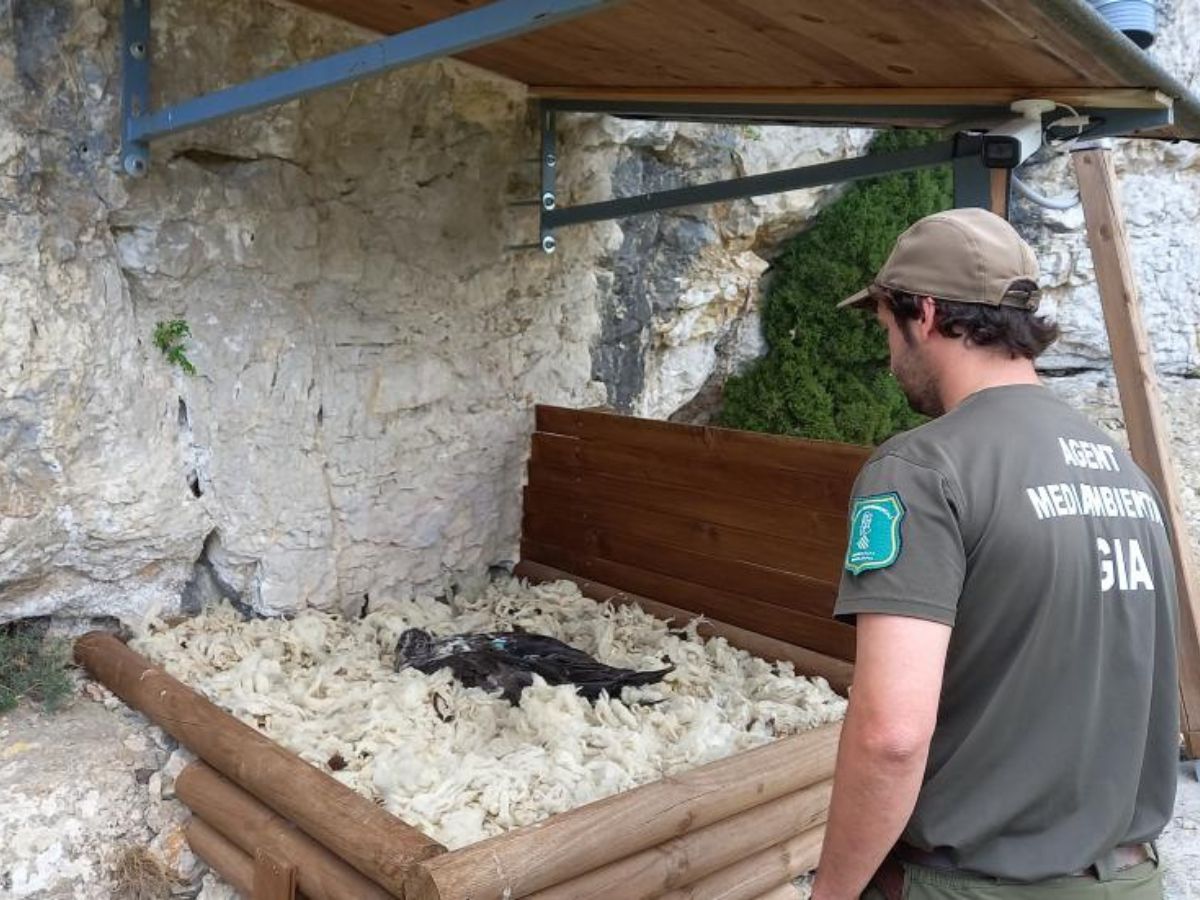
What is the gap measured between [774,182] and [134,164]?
7.22 ft

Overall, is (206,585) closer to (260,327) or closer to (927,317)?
(260,327)

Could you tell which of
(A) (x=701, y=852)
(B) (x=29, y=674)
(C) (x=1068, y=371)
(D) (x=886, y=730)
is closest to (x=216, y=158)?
(B) (x=29, y=674)

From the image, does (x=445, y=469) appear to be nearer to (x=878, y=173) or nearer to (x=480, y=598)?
(x=480, y=598)

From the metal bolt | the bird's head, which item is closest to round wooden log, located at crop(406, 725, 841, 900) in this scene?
the bird's head

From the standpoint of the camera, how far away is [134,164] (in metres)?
3.46

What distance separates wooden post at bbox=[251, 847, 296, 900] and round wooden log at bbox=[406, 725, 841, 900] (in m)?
0.53

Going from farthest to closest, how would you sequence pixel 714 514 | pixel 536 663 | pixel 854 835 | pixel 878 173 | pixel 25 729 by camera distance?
pixel 714 514
pixel 536 663
pixel 878 173
pixel 25 729
pixel 854 835

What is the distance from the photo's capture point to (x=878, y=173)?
3.53m

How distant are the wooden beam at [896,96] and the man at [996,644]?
145 centimetres

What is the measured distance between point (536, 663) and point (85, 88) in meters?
2.40

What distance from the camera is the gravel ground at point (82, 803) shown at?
2912mm

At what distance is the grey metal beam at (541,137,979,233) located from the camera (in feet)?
10.9

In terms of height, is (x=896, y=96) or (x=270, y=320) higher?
(x=896, y=96)

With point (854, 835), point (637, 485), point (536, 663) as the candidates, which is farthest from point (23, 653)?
point (854, 835)
